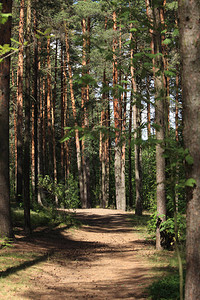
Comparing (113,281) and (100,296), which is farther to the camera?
(113,281)

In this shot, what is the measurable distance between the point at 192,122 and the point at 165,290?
3.29 meters

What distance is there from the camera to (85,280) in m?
7.79

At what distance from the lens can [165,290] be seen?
579cm

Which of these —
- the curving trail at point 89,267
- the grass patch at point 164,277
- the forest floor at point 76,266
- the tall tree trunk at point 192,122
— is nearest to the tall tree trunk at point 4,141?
the forest floor at point 76,266

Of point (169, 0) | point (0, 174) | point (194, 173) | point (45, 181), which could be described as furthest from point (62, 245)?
point (169, 0)

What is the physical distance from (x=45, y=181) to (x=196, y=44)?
13822mm

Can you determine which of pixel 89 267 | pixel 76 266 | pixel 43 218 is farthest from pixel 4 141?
pixel 43 218

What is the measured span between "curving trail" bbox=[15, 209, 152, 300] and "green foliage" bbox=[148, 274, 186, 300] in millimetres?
245

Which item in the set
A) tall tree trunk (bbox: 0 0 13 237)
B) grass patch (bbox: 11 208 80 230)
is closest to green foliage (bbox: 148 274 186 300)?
tall tree trunk (bbox: 0 0 13 237)

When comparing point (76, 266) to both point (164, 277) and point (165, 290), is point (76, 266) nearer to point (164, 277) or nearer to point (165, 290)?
point (164, 277)

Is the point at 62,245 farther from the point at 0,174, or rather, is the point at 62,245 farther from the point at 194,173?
the point at 194,173

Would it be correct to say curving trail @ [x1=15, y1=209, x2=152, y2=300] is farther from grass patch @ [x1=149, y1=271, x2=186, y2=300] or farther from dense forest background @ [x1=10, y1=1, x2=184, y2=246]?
dense forest background @ [x1=10, y1=1, x2=184, y2=246]

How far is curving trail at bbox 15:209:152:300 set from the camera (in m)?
6.67

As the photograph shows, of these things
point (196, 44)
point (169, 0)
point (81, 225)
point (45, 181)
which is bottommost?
point (81, 225)
